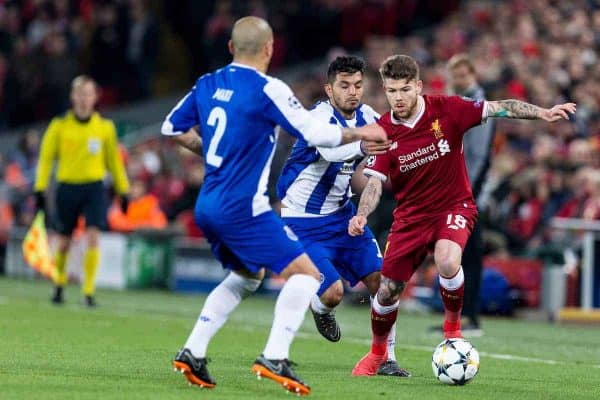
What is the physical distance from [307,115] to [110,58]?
61.6 feet

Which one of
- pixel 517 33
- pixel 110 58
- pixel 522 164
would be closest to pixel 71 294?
pixel 522 164

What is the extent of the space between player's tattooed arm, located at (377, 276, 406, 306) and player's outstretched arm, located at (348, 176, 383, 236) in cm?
41

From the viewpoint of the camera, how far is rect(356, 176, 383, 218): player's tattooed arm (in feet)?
30.6

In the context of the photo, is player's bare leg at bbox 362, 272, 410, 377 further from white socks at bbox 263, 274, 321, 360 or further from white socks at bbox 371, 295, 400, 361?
white socks at bbox 263, 274, 321, 360

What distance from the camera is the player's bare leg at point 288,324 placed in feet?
25.4

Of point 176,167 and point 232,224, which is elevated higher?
point 176,167

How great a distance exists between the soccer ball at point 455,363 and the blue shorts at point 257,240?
1398 mm

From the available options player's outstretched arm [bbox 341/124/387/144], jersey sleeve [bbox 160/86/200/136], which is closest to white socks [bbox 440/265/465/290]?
player's outstretched arm [bbox 341/124/387/144]

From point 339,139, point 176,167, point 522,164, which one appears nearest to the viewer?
point 339,139

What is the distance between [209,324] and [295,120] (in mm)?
1296

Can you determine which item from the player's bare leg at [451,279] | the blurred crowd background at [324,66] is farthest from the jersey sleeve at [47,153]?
the player's bare leg at [451,279]

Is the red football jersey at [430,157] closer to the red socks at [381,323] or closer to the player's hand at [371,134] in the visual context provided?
the red socks at [381,323]

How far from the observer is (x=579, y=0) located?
1991 cm

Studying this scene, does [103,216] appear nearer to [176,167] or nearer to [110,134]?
[110,134]
